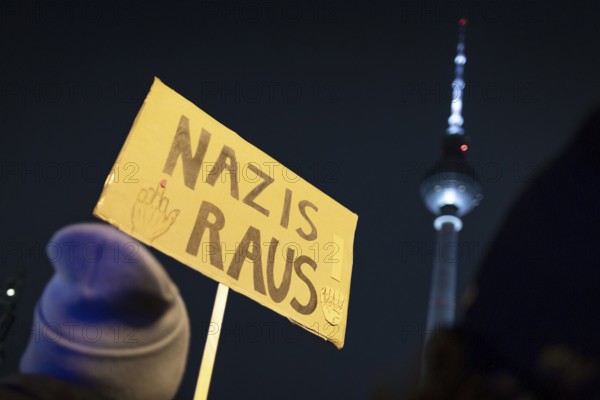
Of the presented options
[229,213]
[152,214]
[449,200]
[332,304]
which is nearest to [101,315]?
[152,214]

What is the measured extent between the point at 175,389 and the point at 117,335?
0.29 meters

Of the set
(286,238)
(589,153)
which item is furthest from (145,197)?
(589,153)

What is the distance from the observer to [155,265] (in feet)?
6.68

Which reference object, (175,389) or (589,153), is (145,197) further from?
(589,153)

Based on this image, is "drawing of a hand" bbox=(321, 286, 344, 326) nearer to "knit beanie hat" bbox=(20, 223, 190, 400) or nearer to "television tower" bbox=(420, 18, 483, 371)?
"knit beanie hat" bbox=(20, 223, 190, 400)

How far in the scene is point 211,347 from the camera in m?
3.18

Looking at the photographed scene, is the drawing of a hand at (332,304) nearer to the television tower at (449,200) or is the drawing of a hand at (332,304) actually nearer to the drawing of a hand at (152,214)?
the drawing of a hand at (152,214)

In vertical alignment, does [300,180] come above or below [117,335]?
above

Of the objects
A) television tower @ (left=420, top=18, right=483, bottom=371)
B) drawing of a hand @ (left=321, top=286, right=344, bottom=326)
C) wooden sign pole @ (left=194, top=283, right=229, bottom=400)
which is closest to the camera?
wooden sign pole @ (left=194, top=283, right=229, bottom=400)

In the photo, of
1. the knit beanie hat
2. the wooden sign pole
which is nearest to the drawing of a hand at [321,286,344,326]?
the wooden sign pole

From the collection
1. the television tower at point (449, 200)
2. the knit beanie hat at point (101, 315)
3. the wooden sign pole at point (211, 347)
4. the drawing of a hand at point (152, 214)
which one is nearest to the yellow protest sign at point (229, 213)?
the drawing of a hand at point (152, 214)

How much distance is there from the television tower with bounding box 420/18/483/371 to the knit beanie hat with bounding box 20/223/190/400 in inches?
2233

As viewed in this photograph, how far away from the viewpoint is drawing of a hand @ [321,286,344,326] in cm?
380

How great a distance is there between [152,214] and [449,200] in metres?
59.6
